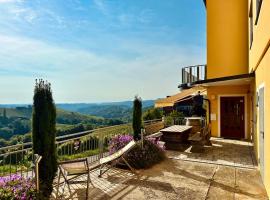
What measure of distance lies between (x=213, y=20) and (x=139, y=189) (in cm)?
1135

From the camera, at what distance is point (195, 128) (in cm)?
1202

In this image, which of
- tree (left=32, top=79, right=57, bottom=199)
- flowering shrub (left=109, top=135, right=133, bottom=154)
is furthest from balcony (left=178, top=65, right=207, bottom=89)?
tree (left=32, top=79, right=57, bottom=199)

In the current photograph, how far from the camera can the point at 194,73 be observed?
14219 mm

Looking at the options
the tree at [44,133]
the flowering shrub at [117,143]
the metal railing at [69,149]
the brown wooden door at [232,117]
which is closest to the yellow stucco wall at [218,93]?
the brown wooden door at [232,117]

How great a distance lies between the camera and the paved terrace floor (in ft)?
15.9

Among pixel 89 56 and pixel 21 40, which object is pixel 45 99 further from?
pixel 89 56

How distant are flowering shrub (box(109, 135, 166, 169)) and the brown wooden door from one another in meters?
6.60

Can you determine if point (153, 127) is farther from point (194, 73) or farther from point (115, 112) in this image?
point (115, 112)

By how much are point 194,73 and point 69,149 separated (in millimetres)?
10218

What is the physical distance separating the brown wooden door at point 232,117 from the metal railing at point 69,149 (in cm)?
709

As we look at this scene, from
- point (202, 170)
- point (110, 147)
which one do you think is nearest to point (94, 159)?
point (110, 147)

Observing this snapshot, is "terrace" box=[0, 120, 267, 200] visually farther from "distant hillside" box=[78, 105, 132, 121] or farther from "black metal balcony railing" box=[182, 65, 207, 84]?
"distant hillside" box=[78, 105, 132, 121]

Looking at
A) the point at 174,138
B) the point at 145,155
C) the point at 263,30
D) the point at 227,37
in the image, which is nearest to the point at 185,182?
the point at 145,155

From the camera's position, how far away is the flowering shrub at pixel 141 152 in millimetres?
6871
